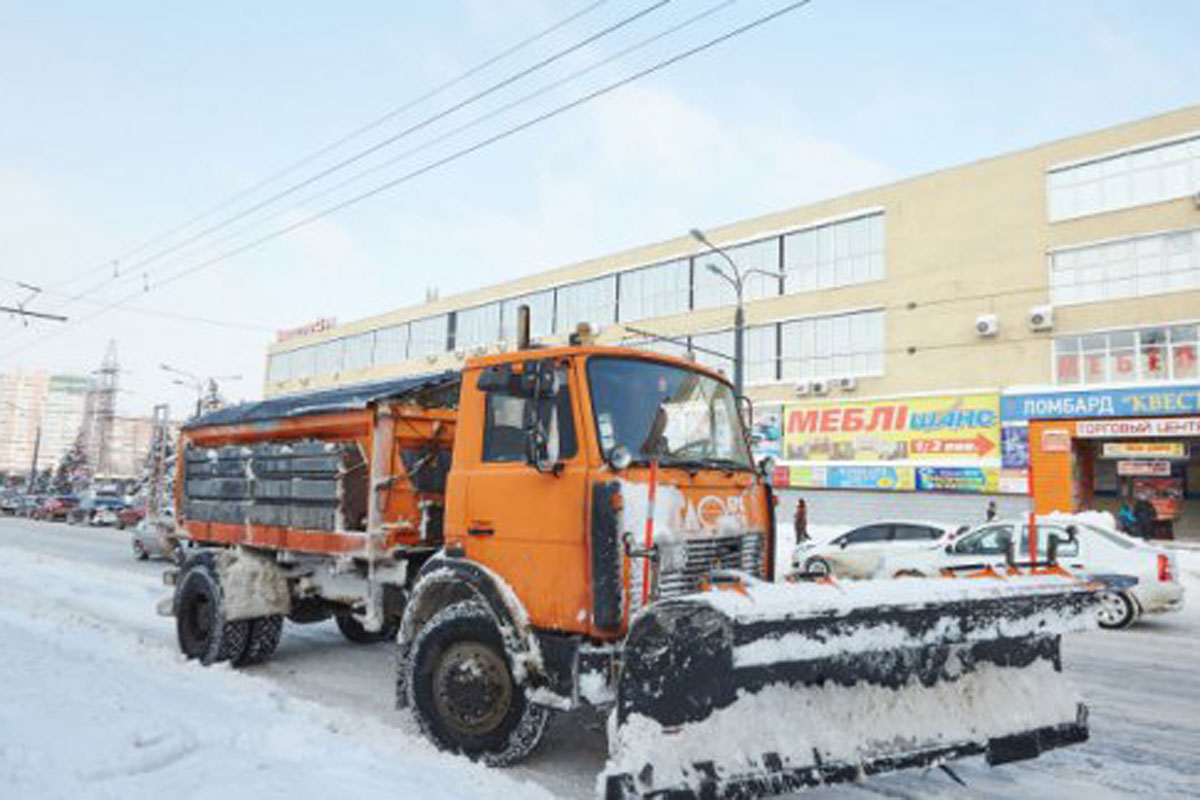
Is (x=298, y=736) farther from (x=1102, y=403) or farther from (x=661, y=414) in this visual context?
(x=1102, y=403)

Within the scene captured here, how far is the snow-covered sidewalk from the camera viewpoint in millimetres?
4059

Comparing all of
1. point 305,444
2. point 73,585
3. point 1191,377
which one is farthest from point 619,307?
point 305,444

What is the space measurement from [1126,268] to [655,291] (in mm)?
20520

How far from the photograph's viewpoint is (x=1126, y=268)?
2736 centimetres

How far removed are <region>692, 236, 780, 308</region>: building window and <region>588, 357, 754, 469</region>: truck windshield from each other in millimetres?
31896

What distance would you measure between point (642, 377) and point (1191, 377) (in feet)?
89.8

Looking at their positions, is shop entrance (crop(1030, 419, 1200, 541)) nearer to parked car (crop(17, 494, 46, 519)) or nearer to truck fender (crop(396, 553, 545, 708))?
truck fender (crop(396, 553, 545, 708))

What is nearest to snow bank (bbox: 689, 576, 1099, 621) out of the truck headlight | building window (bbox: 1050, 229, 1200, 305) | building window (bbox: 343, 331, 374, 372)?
the truck headlight

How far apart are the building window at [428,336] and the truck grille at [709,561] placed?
51075 mm

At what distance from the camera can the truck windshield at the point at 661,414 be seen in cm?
488

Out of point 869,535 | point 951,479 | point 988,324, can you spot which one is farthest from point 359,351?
point 869,535

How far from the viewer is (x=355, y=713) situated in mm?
6250

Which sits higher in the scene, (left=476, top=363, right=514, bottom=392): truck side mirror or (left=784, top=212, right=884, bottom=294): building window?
(left=784, top=212, right=884, bottom=294): building window

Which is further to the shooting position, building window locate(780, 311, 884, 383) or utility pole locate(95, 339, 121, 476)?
utility pole locate(95, 339, 121, 476)
